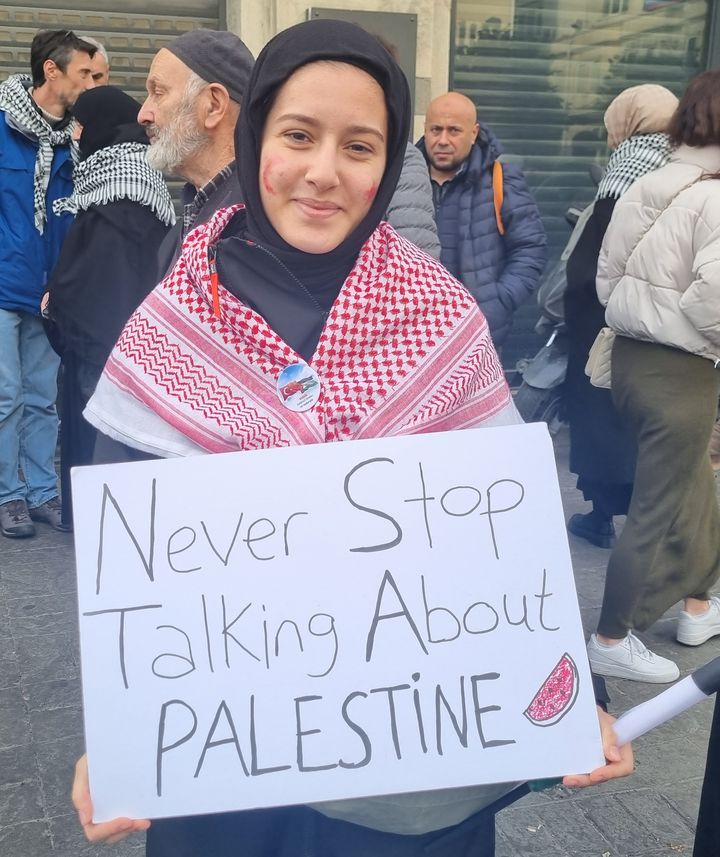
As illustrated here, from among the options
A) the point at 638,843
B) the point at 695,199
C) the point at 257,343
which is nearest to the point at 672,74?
the point at 695,199

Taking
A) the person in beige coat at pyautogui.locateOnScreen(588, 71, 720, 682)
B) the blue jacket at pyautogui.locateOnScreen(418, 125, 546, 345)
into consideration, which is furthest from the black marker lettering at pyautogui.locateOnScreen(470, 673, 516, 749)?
the blue jacket at pyautogui.locateOnScreen(418, 125, 546, 345)

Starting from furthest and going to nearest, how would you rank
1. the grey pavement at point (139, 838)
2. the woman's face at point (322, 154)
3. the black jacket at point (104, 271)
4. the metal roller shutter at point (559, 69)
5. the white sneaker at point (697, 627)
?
the metal roller shutter at point (559, 69), the black jacket at point (104, 271), the white sneaker at point (697, 627), the grey pavement at point (139, 838), the woman's face at point (322, 154)

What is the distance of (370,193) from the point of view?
5.08 ft

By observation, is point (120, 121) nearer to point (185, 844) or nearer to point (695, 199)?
point (695, 199)

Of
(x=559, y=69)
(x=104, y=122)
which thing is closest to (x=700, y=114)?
(x=104, y=122)

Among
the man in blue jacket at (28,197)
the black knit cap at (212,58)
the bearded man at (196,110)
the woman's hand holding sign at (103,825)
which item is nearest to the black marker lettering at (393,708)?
the woman's hand holding sign at (103,825)

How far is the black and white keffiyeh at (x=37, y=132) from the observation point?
15.7 ft

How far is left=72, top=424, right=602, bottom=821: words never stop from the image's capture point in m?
1.33

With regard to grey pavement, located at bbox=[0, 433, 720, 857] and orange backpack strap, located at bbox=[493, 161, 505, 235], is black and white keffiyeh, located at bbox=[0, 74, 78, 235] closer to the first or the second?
grey pavement, located at bbox=[0, 433, 720, 857]

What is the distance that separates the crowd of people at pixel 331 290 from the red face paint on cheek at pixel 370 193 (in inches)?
0.7

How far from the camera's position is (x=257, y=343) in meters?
1.51

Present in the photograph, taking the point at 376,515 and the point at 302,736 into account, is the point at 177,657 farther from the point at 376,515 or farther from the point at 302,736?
the point at 376,515

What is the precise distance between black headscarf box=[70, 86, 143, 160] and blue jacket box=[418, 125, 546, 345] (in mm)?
1690

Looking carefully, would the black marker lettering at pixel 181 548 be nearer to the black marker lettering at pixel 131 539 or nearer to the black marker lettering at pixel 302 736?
the black marker lettering at pixel 131 539
